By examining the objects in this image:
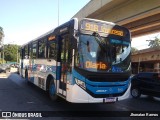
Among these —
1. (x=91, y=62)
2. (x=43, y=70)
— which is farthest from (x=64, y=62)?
(x=43, y=70)

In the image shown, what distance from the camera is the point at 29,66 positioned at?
53.5 ft

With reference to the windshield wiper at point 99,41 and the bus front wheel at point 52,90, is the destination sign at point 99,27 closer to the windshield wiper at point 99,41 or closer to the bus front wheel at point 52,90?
the windshield wiper at point 99,41

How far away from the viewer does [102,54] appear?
884cm

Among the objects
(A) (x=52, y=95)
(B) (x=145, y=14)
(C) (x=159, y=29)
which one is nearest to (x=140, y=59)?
(C) (x=159, y=29)

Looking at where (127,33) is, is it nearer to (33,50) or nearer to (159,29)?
(33,50)

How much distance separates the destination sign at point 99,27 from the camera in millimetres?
8852

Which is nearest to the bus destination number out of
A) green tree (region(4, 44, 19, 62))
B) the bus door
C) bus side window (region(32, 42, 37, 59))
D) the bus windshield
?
the bus windshield

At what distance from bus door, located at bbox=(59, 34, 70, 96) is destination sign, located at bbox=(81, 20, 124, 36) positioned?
920 millimetres

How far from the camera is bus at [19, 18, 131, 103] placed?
8.52 meters


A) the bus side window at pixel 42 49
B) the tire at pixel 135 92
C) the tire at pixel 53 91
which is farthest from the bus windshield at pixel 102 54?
the tire at pixel 135 92

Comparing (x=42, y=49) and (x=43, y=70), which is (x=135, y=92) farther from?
(x=42, y=49)

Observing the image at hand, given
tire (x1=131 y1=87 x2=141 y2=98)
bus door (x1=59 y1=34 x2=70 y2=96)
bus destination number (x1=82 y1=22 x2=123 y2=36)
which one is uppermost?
bus destination number (x1=82 y1=22 x2=123 y2=36)

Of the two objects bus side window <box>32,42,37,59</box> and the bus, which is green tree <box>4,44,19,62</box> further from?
the bus

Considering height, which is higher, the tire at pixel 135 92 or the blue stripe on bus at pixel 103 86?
the blue stripe on bus at pixel 103 86
